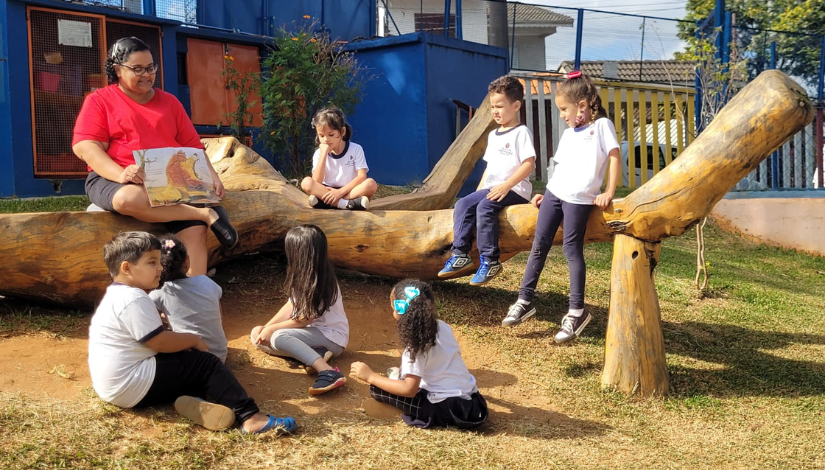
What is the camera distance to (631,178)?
12531 mm

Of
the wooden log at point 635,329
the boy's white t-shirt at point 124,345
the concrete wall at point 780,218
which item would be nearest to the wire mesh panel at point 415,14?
the concrete wall at point 780,218

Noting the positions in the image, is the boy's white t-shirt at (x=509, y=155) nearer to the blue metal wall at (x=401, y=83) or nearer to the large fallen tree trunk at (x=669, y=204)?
the large fallen tree trunk at (x=669, y=204)

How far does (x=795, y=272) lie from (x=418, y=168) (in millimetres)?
5504

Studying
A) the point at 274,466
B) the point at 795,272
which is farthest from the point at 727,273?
the point at 274,466

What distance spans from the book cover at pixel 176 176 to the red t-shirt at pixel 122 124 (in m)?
0.17

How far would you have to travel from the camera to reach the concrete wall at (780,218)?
1030cm

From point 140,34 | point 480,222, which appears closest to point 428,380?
point 480,222

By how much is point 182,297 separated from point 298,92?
21.9 ft

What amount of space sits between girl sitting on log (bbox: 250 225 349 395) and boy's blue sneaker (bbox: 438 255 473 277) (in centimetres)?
93

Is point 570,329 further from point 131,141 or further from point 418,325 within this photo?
point 131,141

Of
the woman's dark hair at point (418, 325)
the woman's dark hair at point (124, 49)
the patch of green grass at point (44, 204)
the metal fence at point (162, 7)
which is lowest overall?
the woman's dark hair at point (418, 325)

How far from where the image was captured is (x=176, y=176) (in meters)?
5.12

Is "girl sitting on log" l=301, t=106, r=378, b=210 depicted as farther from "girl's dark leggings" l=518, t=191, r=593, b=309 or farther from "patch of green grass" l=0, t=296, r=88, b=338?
"patch of green grass" l=0, t=296, r=88, b=338

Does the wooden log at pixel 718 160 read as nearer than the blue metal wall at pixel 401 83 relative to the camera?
Yes
